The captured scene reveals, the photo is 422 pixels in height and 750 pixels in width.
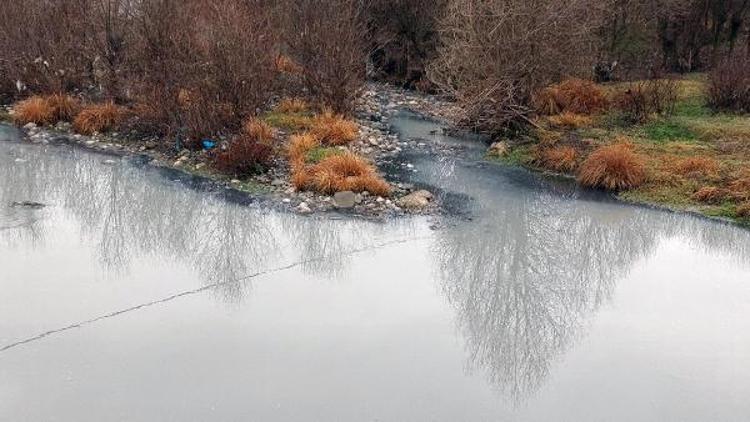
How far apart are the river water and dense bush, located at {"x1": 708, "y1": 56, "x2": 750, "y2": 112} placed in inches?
201

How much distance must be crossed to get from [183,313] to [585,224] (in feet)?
18.6

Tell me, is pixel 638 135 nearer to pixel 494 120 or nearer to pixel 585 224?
pixel 494 120

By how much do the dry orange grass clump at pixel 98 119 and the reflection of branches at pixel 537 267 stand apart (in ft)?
25.3

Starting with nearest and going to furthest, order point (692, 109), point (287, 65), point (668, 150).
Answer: point (668, 150), point (692, 109), point (287, 65)

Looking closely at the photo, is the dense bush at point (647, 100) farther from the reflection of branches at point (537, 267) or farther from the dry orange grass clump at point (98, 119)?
the dry orange grass clump at point (98, 119)

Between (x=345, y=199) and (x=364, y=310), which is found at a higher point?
(x=345, y=199)

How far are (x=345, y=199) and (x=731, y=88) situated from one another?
8.57m

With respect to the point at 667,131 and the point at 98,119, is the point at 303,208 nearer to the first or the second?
the point at 98,119

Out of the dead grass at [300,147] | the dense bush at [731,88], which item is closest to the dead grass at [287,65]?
the dead grass at [300,147]

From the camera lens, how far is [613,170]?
11.4m

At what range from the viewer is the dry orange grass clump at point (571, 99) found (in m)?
15.1

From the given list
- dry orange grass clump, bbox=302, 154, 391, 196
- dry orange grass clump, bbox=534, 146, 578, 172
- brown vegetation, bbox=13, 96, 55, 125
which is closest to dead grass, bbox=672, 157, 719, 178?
dry orange grass clump, bbox=534, 146, 578, 172

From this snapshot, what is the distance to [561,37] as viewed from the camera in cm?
1386

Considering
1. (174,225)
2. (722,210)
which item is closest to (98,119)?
(174,225)
